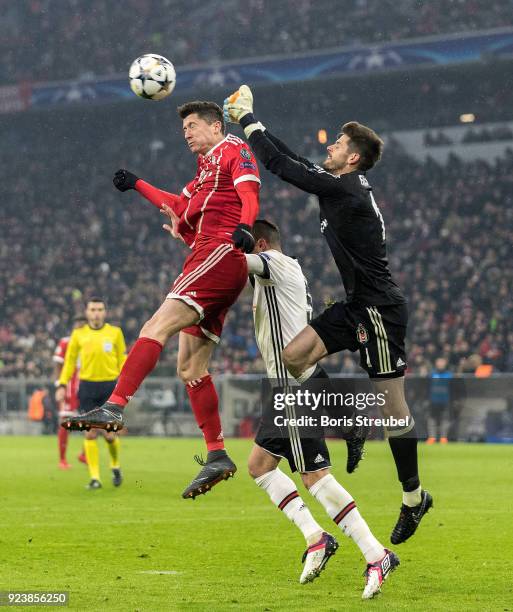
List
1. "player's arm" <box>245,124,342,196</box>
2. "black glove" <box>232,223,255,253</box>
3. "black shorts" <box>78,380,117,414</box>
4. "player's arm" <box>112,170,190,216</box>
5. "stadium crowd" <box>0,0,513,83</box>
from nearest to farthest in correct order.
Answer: "black glove" <box>232,223,255,253</box>, "player's arm" <box>245,124,342,196</box>, "player's arm" <box>112,170,190,216</box>, "black shorts" <box>78,380,117,414</box>, "stadium crowd" <box>0,0,513,83</box>

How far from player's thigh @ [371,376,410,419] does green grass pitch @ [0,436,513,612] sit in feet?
3.60

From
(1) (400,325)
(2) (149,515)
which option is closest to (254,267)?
(1) (400,325)

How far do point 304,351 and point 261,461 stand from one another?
942mm

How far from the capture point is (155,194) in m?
7.86

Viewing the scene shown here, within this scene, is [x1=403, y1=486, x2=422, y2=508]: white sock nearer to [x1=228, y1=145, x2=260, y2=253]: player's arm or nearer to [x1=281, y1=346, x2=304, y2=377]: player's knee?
[x1=281, y1=346, x2=304, y2=377]: player's knee

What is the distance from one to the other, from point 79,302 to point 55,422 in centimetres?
678

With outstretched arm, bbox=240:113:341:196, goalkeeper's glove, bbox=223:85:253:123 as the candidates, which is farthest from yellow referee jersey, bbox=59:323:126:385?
outstretched arm, bbox=240:113:341:196

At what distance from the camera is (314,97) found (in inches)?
1432

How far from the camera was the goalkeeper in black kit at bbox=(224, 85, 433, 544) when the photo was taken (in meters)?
7.02

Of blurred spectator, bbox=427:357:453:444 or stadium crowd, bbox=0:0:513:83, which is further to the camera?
stadium crowd, bbox=0:0:513:83

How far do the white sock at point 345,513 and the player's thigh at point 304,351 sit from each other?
0.77m

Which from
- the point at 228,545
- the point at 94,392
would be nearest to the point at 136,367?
the point at 228,545

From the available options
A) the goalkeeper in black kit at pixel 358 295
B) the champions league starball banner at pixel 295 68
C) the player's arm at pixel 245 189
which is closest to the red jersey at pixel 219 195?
the player's arm at pixel 245 189

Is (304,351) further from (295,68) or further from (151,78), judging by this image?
(295,68)
